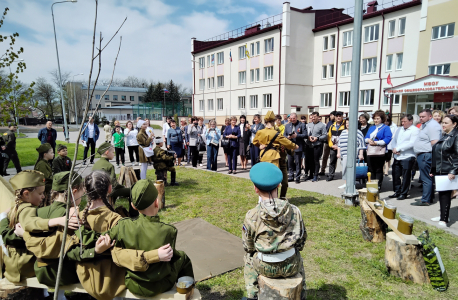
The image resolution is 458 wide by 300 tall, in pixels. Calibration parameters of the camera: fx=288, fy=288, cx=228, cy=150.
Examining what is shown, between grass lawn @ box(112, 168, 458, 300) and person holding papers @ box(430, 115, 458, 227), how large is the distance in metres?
0.50

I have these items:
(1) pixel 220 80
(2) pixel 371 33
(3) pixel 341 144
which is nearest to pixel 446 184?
(3) pixel 341 144

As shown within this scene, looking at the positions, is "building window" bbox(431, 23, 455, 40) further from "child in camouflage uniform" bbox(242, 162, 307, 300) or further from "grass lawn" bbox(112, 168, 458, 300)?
"child in camouflage uniform" bbox(242, 162, 307, 300)

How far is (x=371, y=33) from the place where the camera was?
91.1 ft

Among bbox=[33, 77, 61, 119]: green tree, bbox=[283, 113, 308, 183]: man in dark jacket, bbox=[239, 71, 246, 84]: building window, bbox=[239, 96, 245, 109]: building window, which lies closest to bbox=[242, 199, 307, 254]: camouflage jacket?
bbox=[283, 113, 308, 183]: man in dark jacket

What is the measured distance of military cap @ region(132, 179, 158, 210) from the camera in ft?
7.97

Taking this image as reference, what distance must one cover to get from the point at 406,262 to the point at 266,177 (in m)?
2.44

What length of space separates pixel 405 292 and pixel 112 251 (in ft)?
11.0

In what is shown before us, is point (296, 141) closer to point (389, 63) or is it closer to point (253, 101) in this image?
point (389, 63)

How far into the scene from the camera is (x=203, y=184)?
8945 mm

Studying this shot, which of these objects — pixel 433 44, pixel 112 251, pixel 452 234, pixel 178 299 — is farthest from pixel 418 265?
pixel 433 44

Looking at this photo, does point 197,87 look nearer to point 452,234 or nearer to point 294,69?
point 294,69

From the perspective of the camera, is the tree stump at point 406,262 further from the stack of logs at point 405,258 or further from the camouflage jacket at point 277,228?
the camouflage jacket at point 277,228

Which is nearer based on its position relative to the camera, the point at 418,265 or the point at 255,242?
the point at 255,242

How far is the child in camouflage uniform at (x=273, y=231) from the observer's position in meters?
2.39
